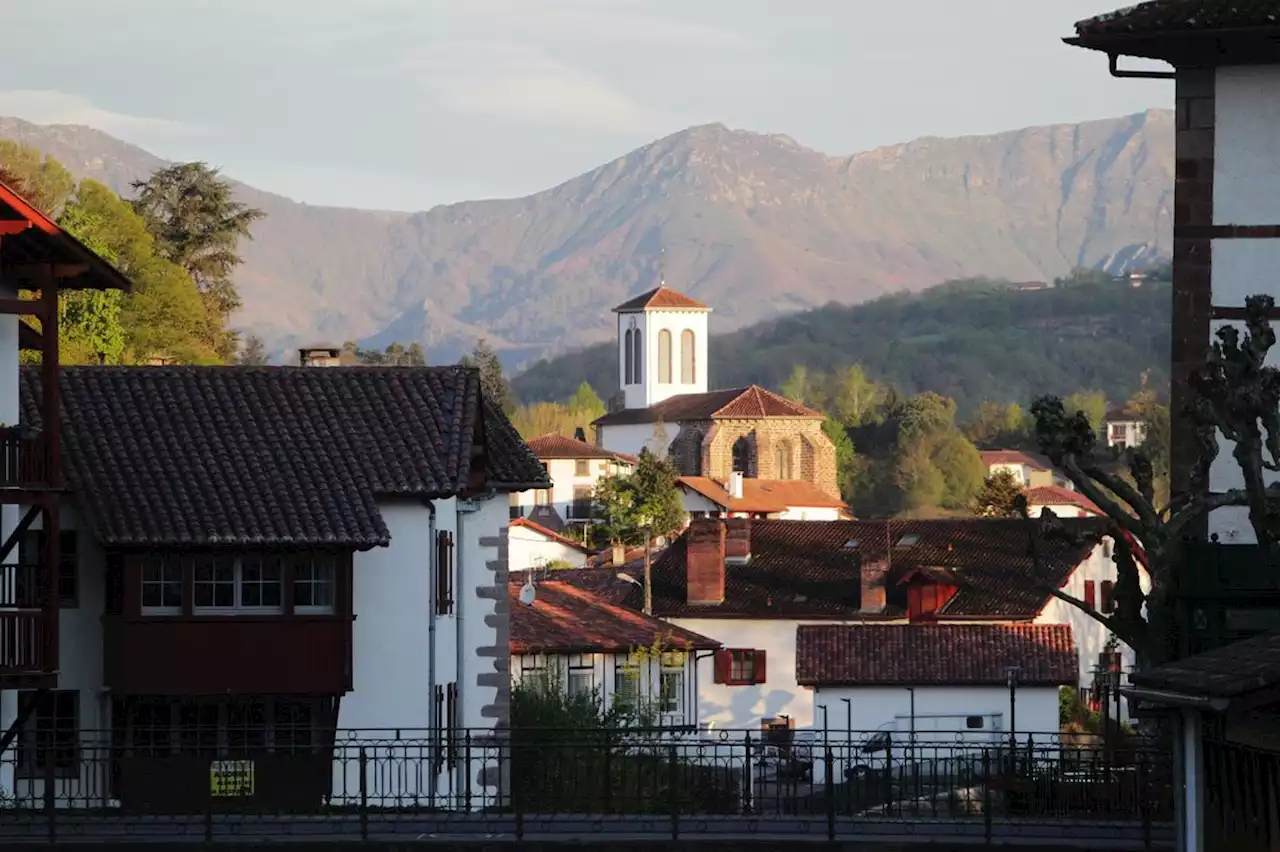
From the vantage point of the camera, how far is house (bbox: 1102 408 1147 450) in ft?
589

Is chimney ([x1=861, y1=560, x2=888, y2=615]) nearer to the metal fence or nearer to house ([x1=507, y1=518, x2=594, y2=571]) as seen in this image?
house ([x1=507, y1=518, x2=594, y2=571])

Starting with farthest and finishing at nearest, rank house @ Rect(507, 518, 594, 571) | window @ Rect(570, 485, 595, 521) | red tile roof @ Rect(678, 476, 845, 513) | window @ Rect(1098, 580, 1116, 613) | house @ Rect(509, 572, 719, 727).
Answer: window @ Rect(570, 485, 595, 521)
red tile roof @ Rect(678, 476, 845, 513)
house @ Rect(507, 518, 594, 571)
house @ Rect(509, 572, 719, 727)
window @ Rect(1098, 580, 1116, 613)

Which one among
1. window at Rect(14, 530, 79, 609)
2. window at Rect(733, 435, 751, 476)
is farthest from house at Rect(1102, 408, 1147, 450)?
window at Rect(14, 530, 79, 609)

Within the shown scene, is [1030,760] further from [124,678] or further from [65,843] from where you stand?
[124,678]

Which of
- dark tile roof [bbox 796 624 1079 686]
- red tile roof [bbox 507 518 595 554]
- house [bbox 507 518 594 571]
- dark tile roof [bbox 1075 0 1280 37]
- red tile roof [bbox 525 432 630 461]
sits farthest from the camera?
red tile roof [bbox 525 432 630 461]

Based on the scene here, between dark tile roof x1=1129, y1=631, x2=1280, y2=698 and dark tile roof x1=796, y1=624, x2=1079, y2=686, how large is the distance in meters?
44.0

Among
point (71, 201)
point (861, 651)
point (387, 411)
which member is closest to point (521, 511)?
point (71, 201)

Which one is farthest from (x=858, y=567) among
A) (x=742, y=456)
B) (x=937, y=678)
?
(x=742, y=456)

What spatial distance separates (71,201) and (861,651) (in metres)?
28.9

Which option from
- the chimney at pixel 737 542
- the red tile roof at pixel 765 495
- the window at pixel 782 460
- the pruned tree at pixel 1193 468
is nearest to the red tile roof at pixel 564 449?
the window at pixel 782 460

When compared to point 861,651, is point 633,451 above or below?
above

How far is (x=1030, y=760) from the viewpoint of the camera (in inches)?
1062

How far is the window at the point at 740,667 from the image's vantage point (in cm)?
6869

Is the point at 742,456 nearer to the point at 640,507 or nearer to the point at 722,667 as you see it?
the point at 640,507
